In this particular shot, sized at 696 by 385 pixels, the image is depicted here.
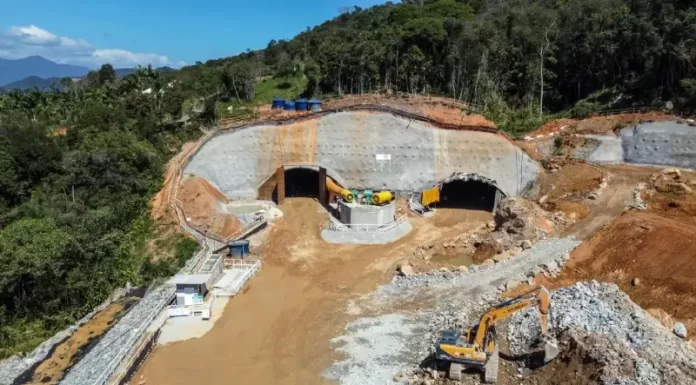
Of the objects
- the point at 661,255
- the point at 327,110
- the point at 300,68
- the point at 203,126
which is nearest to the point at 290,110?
the point at 327,110

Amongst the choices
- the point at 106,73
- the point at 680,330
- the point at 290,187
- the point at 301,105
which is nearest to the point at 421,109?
the point at 301,105

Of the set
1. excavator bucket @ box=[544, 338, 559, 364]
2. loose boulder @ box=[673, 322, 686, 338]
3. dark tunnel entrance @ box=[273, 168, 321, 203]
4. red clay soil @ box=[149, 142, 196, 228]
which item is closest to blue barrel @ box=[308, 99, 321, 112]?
dark tunnel entrance @ box=[273, 168, 321, 203]

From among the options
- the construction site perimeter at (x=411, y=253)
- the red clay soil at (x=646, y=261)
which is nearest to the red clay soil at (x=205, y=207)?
the construction site perimeter at (x=411, y=253)

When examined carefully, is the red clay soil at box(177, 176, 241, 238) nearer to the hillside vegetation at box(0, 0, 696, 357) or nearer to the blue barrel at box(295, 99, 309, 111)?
the hillside vegetation at box(0, 0, 696, 357)

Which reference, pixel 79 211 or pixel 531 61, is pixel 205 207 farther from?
pixel 531 61

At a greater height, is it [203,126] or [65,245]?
[203,126]

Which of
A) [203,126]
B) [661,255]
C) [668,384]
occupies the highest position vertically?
[203,126]

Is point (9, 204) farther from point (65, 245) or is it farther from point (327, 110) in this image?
point (327, 110)

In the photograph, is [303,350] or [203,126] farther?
[203,126]
